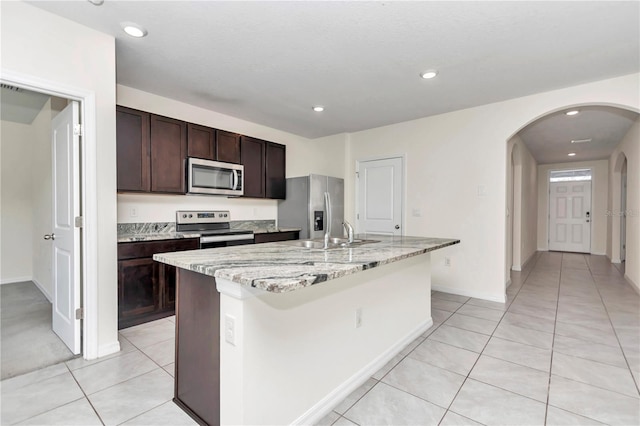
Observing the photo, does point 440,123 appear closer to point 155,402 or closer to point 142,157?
point 142,157

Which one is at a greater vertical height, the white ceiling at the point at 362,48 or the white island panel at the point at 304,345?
the white ceiling at the point at 362,48

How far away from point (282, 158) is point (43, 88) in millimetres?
3026

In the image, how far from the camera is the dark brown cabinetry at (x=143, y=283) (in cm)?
281

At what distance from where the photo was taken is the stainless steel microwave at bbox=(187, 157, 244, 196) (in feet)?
11.5

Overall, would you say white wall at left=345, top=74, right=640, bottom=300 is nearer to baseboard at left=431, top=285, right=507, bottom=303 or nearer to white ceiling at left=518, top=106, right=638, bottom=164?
baseboard at left=431, top=285, right=507, bottom=303

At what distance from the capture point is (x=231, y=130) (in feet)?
14.2

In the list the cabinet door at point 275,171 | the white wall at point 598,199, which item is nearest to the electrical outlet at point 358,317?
the cabinet door at point 275,171

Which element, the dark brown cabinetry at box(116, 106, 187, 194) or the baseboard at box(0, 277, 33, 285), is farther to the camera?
the baseboard at box(0, 277, 33, 285)

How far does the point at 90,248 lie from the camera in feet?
7.34

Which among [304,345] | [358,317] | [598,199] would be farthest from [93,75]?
[598,199]

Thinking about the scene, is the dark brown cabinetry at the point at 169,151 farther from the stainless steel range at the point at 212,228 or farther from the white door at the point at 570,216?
the white door at the point at 570,216

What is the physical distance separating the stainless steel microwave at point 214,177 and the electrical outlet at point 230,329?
2.50 m

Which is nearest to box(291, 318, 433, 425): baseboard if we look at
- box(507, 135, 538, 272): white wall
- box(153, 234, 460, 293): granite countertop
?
box(153, 234, 460, 293): granite countertop

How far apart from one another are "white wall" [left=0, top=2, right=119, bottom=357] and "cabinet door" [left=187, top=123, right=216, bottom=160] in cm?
119
